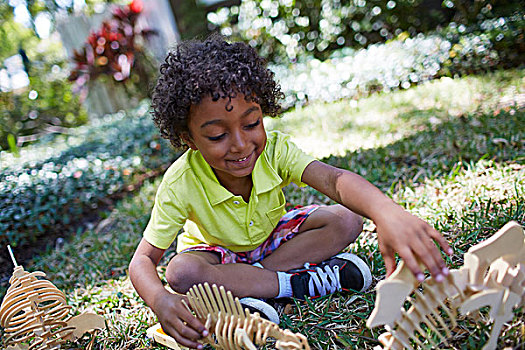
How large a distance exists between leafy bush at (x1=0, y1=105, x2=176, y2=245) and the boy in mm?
2025

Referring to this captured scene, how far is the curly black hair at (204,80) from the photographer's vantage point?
1.69m

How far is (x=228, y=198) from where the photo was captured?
6.33ft

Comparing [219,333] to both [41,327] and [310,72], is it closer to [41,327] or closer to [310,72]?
[41,327]

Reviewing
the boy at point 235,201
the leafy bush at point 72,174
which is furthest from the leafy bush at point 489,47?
the boy at point 235,201

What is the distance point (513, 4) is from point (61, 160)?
19.8ft

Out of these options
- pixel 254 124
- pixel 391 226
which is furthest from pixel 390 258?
pixel 254 124

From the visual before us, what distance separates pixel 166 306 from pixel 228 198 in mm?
587

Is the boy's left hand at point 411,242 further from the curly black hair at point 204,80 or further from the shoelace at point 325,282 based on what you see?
the curly black hair at point 204,80

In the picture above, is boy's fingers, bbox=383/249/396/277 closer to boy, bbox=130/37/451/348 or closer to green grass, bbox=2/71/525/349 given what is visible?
boy, bbox=130/37/451/348

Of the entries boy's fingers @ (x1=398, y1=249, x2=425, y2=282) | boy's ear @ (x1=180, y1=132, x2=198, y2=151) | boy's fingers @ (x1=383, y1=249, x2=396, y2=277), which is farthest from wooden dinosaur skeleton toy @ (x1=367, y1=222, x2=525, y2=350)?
boy's ear @ (x1=180, y1=132, x2=198, y2=151)

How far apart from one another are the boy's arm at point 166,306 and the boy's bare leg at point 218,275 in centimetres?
15

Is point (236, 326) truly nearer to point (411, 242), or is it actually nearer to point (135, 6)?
point (411, 242)

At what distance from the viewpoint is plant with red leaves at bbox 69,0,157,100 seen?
Answer: 755 centimetres

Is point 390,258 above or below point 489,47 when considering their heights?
below
